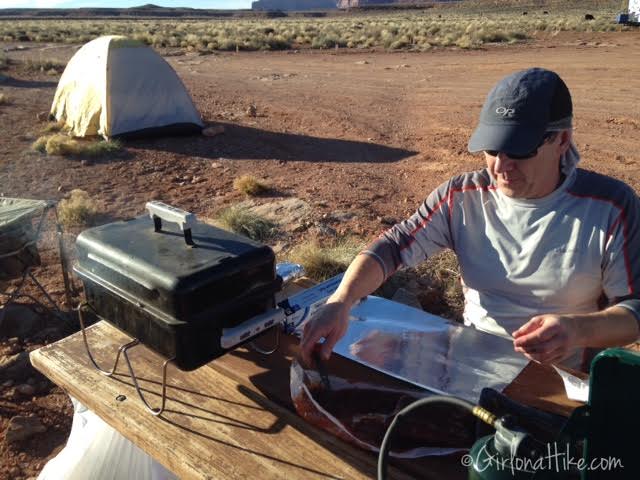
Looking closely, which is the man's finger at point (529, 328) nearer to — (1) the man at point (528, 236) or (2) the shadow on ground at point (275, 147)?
(1) the man at point (528, 236)

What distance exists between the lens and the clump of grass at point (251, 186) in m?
6.18

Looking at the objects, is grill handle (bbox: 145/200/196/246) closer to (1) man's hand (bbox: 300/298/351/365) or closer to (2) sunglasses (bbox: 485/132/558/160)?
(1) man's hand (bbox: 300/298/351/365)

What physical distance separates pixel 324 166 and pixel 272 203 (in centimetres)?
150

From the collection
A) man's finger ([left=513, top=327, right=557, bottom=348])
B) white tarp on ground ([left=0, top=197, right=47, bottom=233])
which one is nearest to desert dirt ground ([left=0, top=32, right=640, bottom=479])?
white tarp on ground ([left=0, top=197, right=47, bottom=233])

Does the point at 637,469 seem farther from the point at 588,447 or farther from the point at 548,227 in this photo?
the point at 548,227

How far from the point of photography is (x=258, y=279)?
1477mm

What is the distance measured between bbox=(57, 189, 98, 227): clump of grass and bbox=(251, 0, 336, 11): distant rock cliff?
173m

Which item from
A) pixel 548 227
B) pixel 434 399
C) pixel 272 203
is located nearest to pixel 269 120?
pixel 272 203

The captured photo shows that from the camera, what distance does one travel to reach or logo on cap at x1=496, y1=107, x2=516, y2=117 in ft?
5.63

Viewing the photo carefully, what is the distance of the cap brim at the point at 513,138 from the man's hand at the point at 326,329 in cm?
62

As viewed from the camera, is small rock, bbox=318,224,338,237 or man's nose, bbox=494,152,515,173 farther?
small rock, bbox=318,224,338,237

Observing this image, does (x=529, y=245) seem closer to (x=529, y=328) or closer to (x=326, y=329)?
(x=529, y=328)

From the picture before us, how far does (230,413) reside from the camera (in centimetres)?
147

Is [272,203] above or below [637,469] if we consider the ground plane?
below
